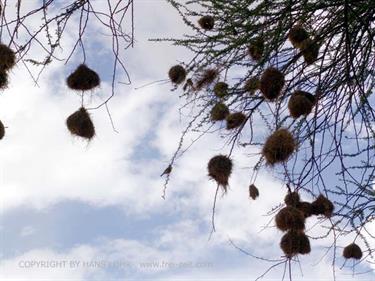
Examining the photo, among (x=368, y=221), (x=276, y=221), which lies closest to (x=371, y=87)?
(x=368, y=221)

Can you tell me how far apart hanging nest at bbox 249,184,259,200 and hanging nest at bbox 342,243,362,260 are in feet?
2.23

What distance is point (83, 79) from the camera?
2.07 metres

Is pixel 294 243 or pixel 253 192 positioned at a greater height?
pixel 253 192

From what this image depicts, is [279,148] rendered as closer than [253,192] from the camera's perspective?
Yes

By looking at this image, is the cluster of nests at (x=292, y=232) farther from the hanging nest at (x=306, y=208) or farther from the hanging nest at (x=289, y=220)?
the hanging nest at (x=306, y=208)

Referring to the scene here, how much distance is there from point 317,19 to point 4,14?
5.68ft

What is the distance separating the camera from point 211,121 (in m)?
3.01

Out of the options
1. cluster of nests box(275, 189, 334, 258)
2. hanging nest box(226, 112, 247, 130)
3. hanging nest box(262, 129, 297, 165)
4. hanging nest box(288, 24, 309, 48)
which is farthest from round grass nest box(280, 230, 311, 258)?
hanging nest box(288, 24, 309, 48)

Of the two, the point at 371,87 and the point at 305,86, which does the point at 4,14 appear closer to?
the point at 305,86

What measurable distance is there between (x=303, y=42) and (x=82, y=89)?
91cm

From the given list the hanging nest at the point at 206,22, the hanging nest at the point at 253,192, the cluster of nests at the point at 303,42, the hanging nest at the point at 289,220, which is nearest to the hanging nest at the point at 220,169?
the hanging nest at the point at 289,220

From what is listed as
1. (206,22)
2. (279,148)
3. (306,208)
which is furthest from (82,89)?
(206,22)

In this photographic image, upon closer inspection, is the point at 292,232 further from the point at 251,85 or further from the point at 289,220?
the point at 251,85

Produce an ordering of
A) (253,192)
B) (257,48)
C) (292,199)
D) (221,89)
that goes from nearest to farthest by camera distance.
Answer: (292,199)
(253,192)
(257,48)
(221,89)
